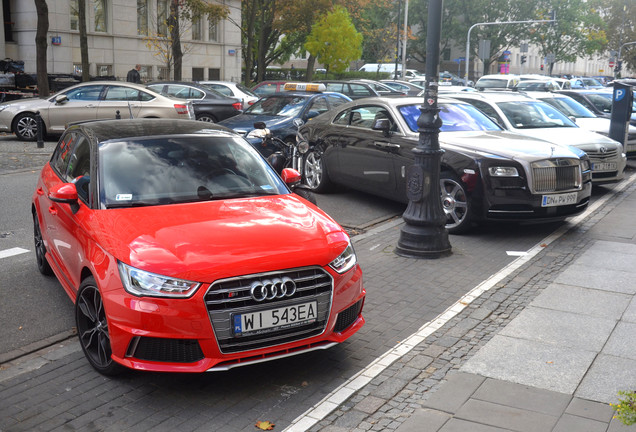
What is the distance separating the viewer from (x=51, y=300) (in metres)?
6.47

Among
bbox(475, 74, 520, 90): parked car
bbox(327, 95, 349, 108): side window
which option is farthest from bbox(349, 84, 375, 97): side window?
bbox(327, 95, 349, 108): side window

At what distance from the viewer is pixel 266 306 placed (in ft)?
14.5

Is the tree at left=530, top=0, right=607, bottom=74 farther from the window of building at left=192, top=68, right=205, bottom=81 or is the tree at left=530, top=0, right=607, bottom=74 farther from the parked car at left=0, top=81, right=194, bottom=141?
the parked car at left=0, top=81, right=194, bottom=141

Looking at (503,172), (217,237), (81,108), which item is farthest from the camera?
(81,108)

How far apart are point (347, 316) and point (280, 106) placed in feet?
35.4

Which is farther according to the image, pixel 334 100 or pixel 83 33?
pixel 83 33

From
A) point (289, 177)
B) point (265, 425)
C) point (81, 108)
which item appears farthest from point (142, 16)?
point (265, 425)

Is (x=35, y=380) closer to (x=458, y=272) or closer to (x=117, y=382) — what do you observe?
(x=117, y=382)

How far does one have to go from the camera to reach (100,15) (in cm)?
3862

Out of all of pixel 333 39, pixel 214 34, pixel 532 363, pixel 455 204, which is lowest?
pixel 532 363

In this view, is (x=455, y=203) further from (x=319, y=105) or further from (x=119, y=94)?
(x=119, y=94)

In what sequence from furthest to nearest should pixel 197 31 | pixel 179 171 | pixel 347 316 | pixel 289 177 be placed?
pixel 197 31 < pixel 289 177 < pixel 179 171 < pixel 347 316

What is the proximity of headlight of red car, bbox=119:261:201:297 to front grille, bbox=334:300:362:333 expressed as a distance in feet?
3.44

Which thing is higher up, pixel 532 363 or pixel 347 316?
pixel 347 316
